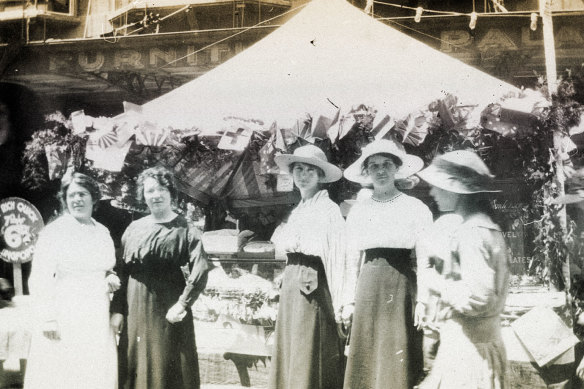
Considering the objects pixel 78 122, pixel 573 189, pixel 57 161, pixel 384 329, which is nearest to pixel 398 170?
pixel 384 329

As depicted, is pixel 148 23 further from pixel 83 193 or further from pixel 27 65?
pixel 83 193

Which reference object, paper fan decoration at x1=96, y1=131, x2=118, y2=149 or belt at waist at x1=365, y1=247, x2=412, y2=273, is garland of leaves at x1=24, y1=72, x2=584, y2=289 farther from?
paper fan decoration at x1=96, y1=131, x2=118, y2=149

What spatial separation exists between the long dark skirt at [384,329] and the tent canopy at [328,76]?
1.12 metres

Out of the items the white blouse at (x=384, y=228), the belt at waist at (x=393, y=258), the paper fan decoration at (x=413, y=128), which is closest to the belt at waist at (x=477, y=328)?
the belt at waist at (x=393, y=258)

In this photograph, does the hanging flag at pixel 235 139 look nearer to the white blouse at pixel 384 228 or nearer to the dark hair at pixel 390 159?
the dark hair at pixel 390 159

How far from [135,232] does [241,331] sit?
43.4 inches

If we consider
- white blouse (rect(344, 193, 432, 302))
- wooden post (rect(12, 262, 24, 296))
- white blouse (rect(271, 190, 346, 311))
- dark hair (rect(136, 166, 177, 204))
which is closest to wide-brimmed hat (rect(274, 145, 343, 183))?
white blouse (rect(271, 190, 346, 311))

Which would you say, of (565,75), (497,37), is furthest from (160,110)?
(565,75)

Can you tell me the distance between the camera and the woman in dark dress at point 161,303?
434 cm

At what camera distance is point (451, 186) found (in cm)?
405

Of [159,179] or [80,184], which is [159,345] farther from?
[80,184]

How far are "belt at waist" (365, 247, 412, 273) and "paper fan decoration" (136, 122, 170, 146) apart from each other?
188cm

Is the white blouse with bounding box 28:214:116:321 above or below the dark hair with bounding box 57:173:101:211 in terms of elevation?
below

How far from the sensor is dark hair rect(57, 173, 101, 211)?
15.5 ft
